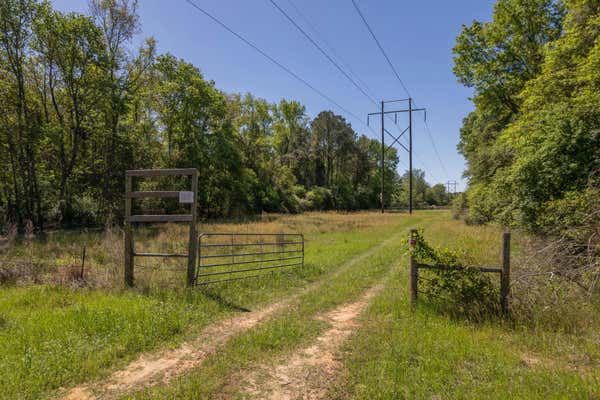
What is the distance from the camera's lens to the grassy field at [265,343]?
3.08m

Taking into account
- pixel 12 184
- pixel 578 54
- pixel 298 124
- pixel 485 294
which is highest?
pixel 298 124

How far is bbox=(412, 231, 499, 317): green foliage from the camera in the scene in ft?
16.0

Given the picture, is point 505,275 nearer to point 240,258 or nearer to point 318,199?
point 240,258

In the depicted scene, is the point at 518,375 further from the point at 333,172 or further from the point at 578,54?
the point at 333,172

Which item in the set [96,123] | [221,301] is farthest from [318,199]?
[221,301]

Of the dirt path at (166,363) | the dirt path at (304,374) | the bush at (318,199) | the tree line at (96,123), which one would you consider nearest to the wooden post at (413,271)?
the dirt path at (304,374)

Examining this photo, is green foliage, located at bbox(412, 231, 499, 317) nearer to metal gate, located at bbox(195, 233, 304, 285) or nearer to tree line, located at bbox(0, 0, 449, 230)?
metal gate, located at bbox(195, 233, 304, 285)

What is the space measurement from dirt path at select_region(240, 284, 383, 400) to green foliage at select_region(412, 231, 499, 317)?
185 cm

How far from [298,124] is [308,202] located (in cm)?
1907

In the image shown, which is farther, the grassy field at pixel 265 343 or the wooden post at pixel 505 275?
the wooden post at pixel 505 275

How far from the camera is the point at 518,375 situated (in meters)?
3.16

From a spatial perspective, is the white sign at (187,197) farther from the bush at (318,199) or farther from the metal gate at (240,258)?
the bush at (318,199)

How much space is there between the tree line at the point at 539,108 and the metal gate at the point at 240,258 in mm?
7310

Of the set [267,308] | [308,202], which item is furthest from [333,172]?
[267,308]
